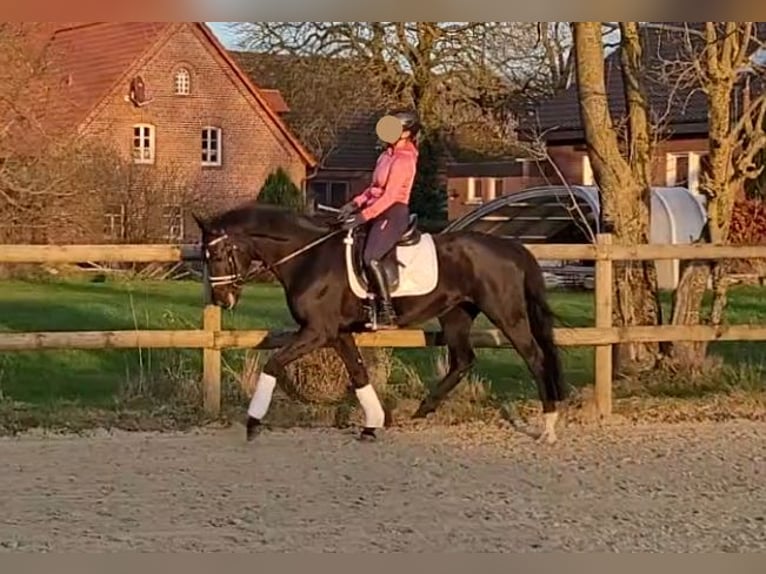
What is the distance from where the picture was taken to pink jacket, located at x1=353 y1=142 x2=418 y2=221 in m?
8.84

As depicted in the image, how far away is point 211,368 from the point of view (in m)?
9.79

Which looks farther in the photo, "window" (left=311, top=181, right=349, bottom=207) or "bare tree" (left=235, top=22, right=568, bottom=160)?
"window" (left=311, top=181, right=349, bottom=207)

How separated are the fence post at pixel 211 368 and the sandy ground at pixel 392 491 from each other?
0.49 m

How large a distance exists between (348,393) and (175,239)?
20.0 meters

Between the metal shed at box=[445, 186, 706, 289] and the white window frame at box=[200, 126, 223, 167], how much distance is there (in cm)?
1966

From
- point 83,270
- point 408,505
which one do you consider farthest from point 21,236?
point 408,505

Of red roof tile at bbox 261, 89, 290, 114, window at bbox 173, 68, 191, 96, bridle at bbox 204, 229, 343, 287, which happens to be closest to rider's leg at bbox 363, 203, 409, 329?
bridle at bbox 204, 229, 343, 287

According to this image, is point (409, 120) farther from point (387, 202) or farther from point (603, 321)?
point (603, 321)

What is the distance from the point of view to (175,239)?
2972cm

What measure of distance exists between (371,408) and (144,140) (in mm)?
34746

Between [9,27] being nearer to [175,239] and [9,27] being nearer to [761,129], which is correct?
[175,239]

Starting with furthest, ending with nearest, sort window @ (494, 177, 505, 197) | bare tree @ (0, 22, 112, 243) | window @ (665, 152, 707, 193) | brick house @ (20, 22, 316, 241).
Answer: brick house @ (20, 22, 316, 241) < window @ (494, 177, 505, 197) < window @ (665, 152, 707, 193) < bare tree @ (0, 22, 112, 243)

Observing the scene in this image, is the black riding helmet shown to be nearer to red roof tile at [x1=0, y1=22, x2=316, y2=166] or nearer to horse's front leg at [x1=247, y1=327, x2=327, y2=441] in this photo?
horse's front leg at [x1=247, y1=327, x2=327, y2=441]

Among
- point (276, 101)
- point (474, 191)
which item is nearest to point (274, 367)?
point (474, 191)
